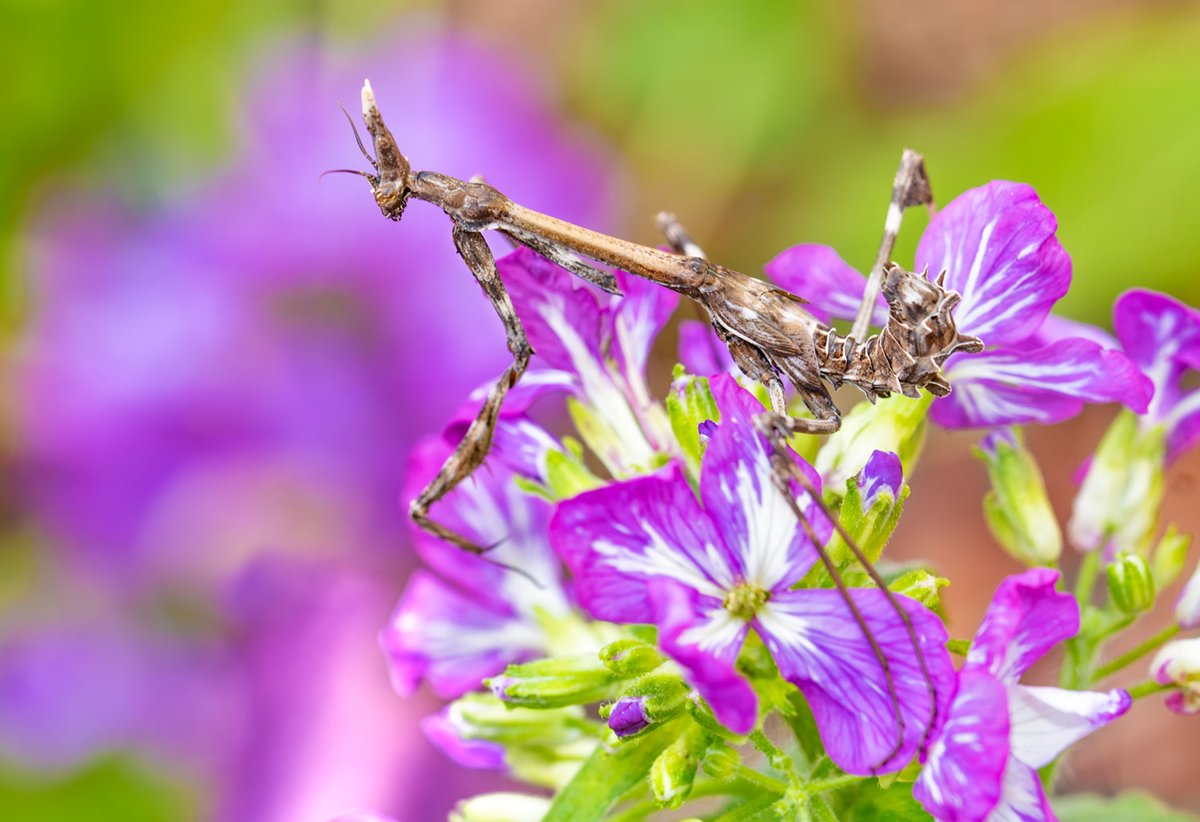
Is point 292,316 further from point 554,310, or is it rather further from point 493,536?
point 554,310

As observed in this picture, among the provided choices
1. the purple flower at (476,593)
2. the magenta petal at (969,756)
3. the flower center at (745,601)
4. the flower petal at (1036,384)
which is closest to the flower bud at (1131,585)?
the flower petal at (1036,384)

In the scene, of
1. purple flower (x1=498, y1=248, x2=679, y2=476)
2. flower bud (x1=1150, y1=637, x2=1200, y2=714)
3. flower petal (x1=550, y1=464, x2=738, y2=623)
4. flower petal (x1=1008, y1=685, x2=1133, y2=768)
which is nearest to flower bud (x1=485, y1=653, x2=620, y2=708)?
flower petal (x1=550, y1=464, x2=738, y2=623)

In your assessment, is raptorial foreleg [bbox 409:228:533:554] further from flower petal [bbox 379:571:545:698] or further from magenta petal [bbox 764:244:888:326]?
magenta petal [bbox 764:244:888:326]

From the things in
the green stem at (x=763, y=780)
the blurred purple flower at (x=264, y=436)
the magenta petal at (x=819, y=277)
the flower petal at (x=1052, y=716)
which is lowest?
the flower petal at (x=1052, y=716)

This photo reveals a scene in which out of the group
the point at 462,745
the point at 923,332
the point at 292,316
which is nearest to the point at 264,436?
the point at 292,316

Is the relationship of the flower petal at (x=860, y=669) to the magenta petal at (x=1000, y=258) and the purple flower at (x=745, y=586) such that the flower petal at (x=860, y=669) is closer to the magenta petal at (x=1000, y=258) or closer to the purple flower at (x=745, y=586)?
the purple flower at (x=745, y=586)
